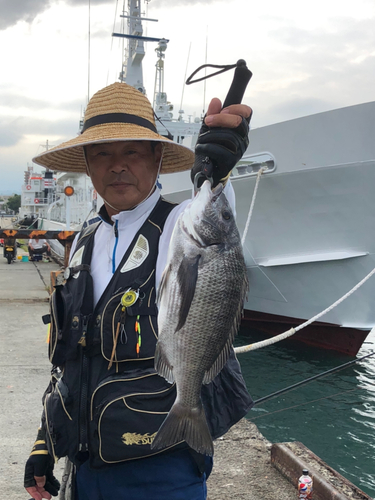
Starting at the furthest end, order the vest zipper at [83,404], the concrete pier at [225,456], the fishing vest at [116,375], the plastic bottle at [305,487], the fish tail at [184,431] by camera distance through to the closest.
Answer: the concrete pier at [225,456] < the plastic bottle at [305,487] < the vest zipper at [83,404] < the fishing vest at [116,375] < the fish tail at [184,431]

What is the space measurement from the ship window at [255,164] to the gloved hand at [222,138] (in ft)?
21.3

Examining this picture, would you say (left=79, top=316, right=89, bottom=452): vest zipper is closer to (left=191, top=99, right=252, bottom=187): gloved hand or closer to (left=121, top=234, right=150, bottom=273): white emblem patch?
(left=121, top=234, right=150, bottom=273): white emblem patch

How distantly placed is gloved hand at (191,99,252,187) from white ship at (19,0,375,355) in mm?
6095

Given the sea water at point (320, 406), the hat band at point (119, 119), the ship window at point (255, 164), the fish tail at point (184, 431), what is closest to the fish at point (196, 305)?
the fish tail at point (184, 431)

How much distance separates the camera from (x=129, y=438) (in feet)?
5.00

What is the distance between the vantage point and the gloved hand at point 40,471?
1.92 metres

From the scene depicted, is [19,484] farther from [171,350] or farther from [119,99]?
[119,99]

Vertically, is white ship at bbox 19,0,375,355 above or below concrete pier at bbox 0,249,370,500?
above

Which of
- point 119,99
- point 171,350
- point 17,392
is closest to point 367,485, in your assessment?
point 17,392

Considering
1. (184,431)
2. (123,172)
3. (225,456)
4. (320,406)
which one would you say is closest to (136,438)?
(184,431)

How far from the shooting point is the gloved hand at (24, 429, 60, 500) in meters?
1.92

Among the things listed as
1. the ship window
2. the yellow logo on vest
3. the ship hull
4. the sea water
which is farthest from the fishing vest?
the ship window

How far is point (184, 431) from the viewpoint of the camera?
1443 mm

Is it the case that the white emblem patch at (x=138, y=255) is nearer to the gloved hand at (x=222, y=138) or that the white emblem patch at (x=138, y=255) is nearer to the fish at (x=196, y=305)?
the fish at (x=196, y=305)
